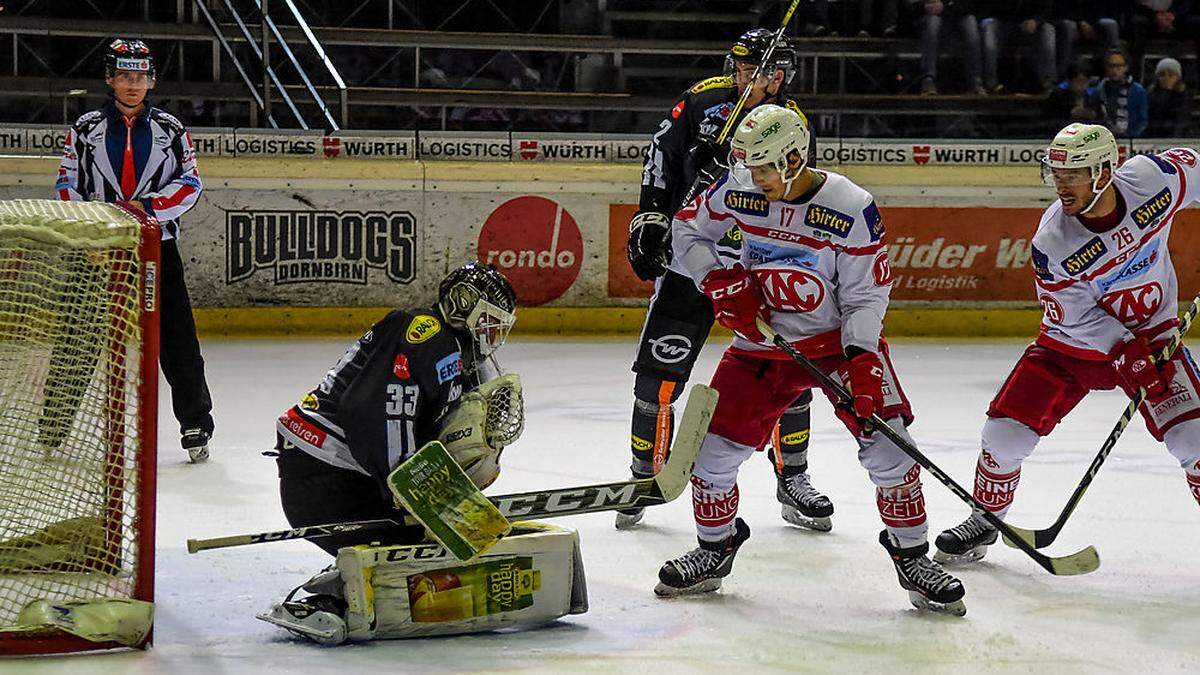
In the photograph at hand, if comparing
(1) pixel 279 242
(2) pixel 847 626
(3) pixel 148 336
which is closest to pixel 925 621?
(2) pixel 847 626

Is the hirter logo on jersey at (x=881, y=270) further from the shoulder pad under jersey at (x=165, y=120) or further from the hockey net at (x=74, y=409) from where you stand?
A: the shoulder pad under jersey at (x=165, y=120)

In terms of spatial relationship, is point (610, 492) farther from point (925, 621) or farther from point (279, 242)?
point (279, 242)

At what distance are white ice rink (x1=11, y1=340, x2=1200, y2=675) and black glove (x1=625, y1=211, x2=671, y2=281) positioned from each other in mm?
702

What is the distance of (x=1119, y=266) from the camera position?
379 cm

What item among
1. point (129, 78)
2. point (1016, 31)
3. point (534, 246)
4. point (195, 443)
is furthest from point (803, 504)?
point (1016, 31)

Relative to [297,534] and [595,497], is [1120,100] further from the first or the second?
[297,534]

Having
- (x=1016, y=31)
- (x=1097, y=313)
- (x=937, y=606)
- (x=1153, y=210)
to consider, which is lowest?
(x=937, y=606)

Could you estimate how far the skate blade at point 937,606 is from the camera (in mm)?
3461

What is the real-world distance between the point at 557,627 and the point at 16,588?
3.55ft

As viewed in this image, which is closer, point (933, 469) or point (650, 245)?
point (933, 469)

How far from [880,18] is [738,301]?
5.60 m

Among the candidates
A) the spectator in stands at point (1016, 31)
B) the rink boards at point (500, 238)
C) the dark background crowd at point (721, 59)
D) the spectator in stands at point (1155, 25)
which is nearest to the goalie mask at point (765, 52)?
A: the rink boards at point (500, 238)

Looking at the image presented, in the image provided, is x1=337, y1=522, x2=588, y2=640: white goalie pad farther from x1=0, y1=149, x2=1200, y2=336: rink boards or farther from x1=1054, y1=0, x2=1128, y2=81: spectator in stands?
x1=1054, y1=0, x2=1128, y2=81: spectator in stands

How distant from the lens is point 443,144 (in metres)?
7.44
